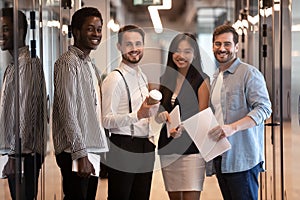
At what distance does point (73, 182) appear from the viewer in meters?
2.64

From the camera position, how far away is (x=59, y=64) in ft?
8.47

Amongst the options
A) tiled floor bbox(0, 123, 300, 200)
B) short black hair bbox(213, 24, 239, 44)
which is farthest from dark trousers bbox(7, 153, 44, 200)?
short black hair bbox(213, 24, 239, 44)

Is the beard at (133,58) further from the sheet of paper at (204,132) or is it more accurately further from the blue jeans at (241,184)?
the blue jeans at (241,184)

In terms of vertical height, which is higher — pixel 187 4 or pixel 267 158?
pixel 187 4

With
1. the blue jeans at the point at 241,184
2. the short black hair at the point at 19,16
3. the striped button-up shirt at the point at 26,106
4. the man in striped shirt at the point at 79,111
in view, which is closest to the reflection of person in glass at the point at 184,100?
the blue jeans at the point at 241,184

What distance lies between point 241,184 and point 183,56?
71 centimetres

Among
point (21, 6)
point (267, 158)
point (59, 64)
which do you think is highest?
point (21, 6)

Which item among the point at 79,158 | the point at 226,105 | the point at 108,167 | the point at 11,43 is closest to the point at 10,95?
the point at 11,43

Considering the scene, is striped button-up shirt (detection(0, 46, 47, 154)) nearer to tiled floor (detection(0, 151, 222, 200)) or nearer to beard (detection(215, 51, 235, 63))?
tiled floor (detection(0, 151, 222, 200))

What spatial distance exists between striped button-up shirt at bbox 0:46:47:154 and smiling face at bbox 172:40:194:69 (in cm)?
67

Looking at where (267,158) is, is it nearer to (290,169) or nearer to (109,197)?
(290,169)

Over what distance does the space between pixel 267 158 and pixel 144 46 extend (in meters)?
0.85

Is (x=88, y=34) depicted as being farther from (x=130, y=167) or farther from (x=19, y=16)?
(x=130, y=167)

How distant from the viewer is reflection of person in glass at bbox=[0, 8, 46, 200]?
90.4 inches
